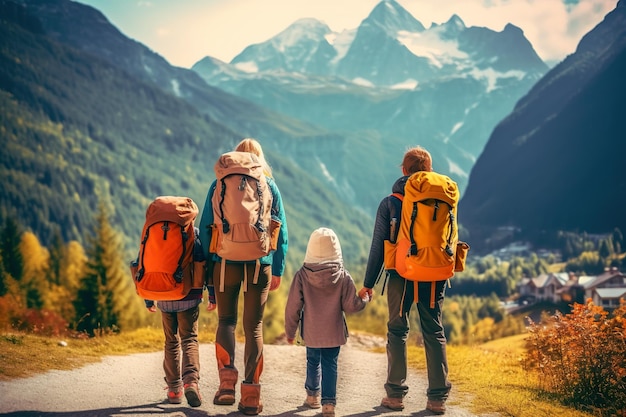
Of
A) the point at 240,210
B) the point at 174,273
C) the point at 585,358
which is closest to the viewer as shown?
the point at 240,210

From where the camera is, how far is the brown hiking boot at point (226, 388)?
799 cm

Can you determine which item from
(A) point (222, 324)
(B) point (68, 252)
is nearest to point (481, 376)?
(A) point (222, 324)

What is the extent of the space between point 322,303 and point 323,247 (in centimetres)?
66

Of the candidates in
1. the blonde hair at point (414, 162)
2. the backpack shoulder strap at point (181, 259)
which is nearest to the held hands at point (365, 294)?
the blonde hair at point (414, 162)

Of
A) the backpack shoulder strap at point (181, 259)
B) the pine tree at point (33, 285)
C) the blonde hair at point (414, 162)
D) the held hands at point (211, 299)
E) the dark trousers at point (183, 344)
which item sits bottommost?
the pine tree at point (33, 285)

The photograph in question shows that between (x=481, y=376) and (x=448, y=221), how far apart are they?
4.21 metres

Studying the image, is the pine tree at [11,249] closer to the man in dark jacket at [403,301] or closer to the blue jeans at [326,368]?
A: the blue jeans at [326,368]

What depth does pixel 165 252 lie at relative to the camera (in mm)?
7820

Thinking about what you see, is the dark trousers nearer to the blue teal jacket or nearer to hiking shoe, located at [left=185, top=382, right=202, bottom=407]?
hiking shoe, located at [left=185, top=382, right=202, bottom=407]

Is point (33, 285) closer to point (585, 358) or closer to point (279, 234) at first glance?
point (585, 358)

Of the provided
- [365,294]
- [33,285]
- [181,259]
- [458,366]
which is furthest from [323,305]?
[33,285]

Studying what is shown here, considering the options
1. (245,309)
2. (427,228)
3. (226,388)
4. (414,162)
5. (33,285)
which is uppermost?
(414,162)

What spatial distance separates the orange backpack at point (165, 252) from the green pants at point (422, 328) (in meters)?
2.23

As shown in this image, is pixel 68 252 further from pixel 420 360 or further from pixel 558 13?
pixel 558 13
